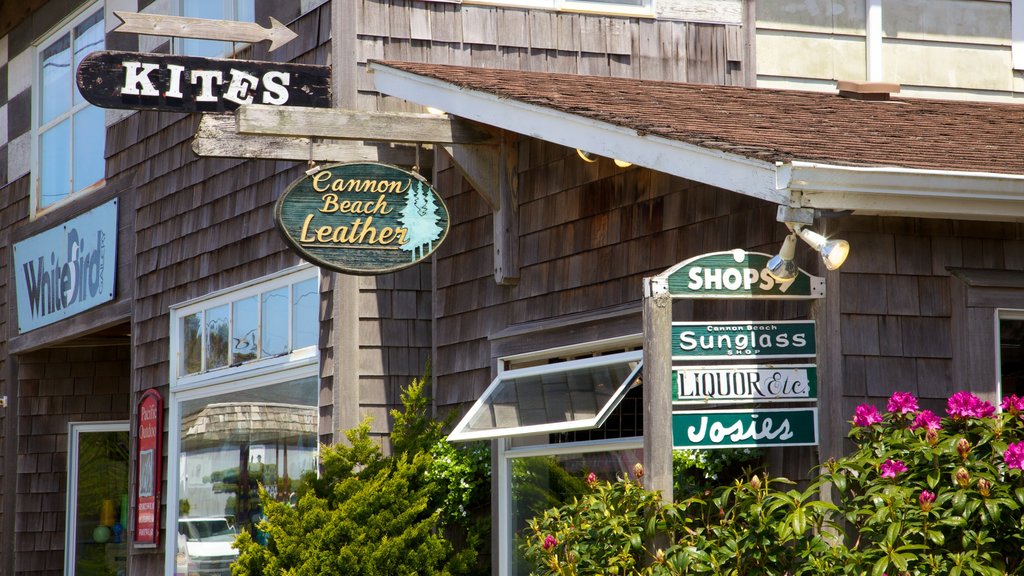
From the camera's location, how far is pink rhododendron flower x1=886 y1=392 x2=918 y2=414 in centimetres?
552

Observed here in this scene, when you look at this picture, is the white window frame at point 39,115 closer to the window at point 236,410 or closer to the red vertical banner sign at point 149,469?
the red vertical banner sign at point 149,469

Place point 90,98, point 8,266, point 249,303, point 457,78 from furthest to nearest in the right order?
point 8,266 → point 249,303 → point 90,98 → point 457,78

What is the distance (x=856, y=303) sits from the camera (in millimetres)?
5902

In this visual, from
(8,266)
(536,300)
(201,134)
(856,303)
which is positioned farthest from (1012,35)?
(8,266)

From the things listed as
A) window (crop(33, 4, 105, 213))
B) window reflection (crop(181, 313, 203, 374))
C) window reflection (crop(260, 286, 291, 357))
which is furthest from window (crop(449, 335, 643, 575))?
window (crop(33, 4, 105, 213))

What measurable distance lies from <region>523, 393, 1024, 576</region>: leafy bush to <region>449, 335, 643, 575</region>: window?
0.74 meters

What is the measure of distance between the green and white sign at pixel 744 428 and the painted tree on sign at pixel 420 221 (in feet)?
7.76

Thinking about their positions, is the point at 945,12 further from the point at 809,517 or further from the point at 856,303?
the point at 809,517

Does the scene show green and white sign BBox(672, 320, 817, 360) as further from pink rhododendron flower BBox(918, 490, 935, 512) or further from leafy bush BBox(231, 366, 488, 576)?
leafy bush BBox(231, 366, 488, 576)

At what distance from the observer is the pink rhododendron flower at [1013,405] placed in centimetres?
532

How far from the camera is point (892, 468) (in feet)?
17.4

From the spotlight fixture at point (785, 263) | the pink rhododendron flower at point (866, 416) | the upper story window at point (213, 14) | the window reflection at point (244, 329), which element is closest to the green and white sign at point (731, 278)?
the spotlight fixture at point (785, 263)

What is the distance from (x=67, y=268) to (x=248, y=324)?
3.50 m

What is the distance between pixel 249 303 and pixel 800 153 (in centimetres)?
542
